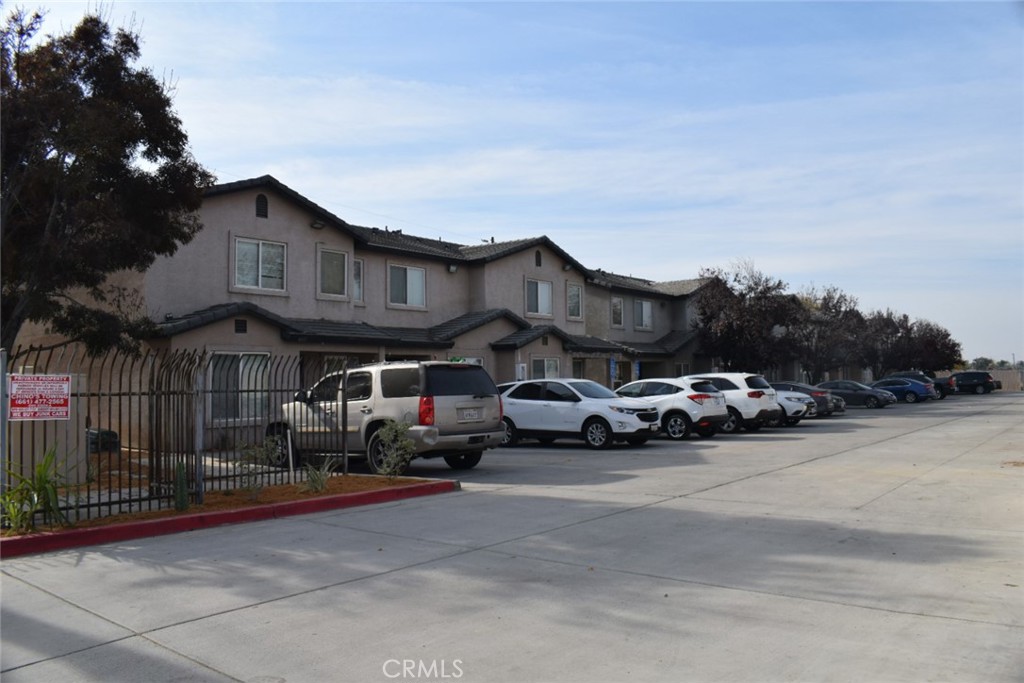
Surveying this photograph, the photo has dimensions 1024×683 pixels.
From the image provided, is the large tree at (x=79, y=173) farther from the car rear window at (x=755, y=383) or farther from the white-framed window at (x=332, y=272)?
the car rear window at (x=755, y=383)

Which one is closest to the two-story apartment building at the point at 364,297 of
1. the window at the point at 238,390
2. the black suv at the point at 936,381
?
the window at the point at 238,390

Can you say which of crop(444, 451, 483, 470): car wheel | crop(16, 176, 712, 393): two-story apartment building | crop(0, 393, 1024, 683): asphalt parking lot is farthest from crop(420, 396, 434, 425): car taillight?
crop(0, 393, 1024, 683): asphalt parking lot

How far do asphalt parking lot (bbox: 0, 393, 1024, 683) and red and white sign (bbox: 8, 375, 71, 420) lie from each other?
5.73ft

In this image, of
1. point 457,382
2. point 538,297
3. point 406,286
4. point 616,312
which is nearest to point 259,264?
point 406,286

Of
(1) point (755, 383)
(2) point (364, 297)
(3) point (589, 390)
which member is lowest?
(3) point (589, 390)

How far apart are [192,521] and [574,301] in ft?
86.3

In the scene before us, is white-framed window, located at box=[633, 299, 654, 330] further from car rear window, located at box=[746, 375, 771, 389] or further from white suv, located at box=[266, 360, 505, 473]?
white suv, located at box=[266, 360, 505, 473]

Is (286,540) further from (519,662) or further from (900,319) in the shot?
(900,319)

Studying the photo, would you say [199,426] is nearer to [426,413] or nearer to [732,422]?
[426,413]

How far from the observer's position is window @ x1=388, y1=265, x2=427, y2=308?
26672 mm

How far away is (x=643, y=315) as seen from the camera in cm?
4072

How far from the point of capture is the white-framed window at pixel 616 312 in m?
38.3

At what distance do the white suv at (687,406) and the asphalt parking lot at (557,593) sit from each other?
9.94m

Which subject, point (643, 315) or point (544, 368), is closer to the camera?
point (544, 368)
